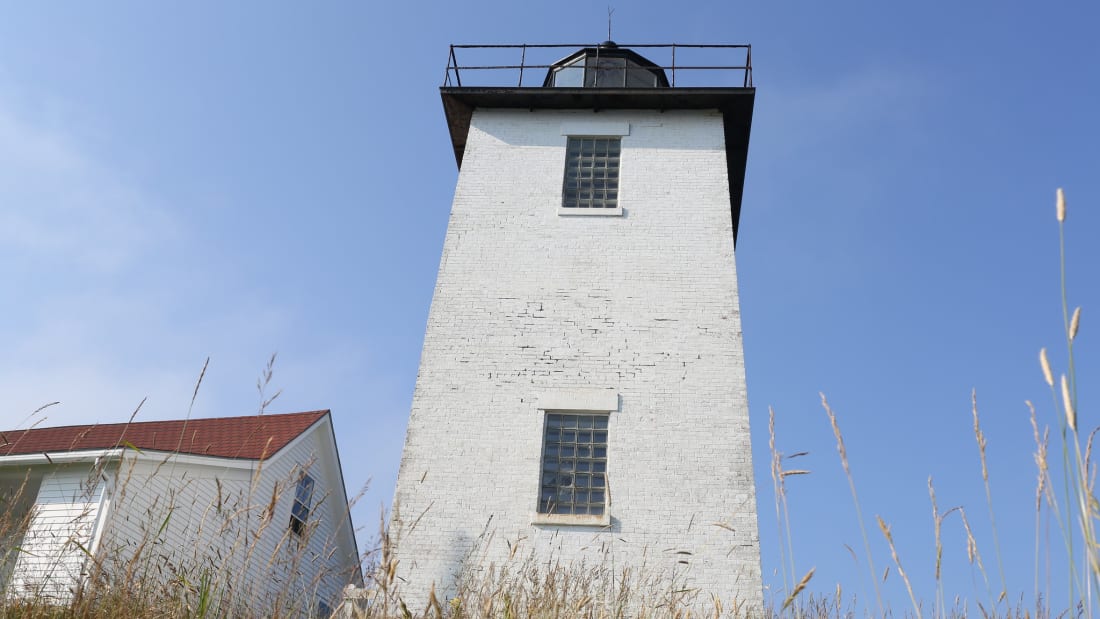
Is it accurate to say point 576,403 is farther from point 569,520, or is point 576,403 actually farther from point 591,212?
point 591,212

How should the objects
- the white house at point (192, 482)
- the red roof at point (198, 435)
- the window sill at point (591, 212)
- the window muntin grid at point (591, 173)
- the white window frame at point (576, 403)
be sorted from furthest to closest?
the red roof at point (198, 435) → the window muntin grid at point (591, 173) → the window sill at point (591, 212) → the white house at point (192, 482) → the white window frame at point (576, 403)

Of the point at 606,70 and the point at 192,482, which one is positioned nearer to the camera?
the point at 192,482

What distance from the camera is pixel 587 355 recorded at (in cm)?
1102

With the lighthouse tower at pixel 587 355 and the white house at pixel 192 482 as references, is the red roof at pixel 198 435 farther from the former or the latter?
the lighthouse tower at pixel 587 355

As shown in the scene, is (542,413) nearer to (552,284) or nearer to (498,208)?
(552,284)

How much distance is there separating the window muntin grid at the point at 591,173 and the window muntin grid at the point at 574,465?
12.6 ft

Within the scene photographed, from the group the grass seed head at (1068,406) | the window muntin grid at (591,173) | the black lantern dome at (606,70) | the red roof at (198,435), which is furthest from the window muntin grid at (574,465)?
the grass seed head at (1068,406)

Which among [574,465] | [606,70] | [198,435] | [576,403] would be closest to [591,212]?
[576,403]

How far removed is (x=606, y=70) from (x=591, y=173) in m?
3.63

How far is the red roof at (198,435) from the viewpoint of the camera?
14695mm

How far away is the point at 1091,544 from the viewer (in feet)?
6.37

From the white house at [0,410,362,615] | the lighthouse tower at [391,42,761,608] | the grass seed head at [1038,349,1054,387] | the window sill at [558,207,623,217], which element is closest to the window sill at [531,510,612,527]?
the lighthouse tower at [391,42,761,608]

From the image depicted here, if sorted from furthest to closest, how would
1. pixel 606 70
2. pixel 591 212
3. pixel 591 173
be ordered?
pixel 606 70 < pixel 591 173 < pixel 591 212

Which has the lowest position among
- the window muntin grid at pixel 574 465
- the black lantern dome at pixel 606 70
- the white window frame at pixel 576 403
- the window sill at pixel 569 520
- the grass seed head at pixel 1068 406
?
the grass seed head at pixel 1068 406
